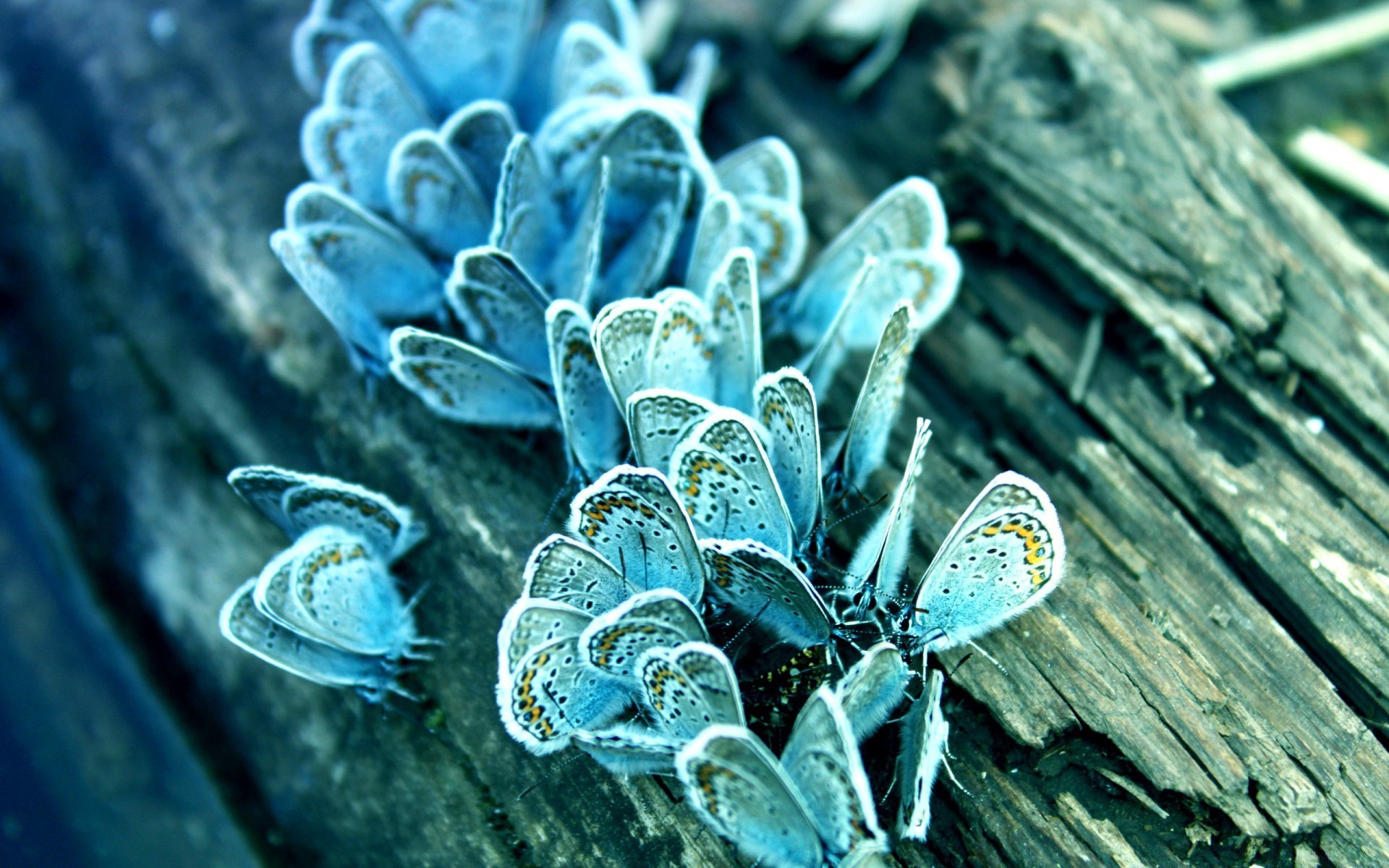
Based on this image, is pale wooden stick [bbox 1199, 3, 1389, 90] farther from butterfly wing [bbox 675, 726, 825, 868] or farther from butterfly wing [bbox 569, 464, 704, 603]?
butterfly wing [bbox 675, 726, 825, 868]

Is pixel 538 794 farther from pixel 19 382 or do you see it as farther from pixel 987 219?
pixel 19 382

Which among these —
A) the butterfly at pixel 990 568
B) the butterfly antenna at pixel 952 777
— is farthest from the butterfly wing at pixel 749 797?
the butterfly at pixel 990 568

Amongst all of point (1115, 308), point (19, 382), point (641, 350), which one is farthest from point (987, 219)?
point (19, 382)

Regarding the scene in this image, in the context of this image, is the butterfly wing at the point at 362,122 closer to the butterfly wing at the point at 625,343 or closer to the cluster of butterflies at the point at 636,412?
the cluster of butterflies at the point at 636,412

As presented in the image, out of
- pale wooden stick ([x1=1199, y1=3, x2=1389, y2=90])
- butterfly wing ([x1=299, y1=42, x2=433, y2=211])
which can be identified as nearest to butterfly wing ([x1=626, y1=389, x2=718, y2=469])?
butterfly wing ([x1=299, y1=42, x2=433, y2=211])

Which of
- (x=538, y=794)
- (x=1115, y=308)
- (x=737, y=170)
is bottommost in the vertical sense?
(x=538, y=794)

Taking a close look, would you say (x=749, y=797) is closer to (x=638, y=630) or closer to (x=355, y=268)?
(x=638, y=630)
